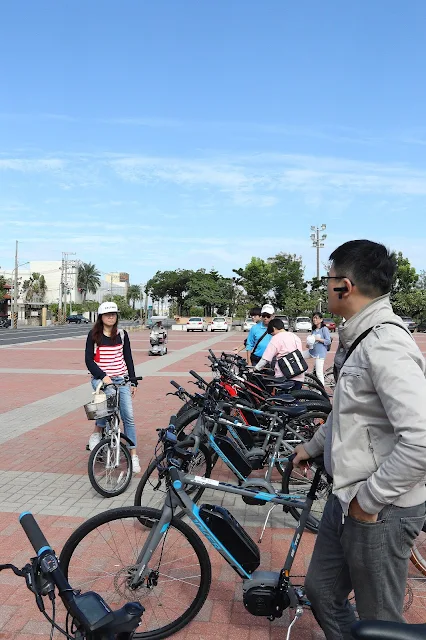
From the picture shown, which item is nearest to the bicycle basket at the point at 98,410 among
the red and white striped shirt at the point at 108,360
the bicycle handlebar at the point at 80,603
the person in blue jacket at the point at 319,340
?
the red and white striped shirt at the point at 108,360

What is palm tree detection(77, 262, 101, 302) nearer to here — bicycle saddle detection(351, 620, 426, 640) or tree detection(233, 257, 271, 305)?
tree detection(233, 257, 271, 305)

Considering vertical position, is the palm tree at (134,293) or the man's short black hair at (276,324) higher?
the palm tree at (134,293)

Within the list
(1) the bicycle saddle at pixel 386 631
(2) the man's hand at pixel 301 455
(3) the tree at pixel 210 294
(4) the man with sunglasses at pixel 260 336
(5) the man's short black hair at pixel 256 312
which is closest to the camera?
(1) the bicycle saddle at pixel 386 631

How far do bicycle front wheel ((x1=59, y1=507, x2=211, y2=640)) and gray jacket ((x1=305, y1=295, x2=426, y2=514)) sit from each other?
112 cm

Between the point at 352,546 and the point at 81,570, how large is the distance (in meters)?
1.61

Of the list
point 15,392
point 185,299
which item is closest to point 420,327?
point 185,299

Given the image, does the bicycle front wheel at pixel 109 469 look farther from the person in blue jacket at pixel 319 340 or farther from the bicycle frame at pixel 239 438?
the person in blue jacket at pixel 319 340

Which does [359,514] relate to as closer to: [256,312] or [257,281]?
[256,312]

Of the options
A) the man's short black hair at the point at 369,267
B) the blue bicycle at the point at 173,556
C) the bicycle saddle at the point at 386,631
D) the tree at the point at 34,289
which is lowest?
Result: the blue bicycle at the point at 173,556

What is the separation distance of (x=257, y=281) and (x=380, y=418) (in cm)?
5651

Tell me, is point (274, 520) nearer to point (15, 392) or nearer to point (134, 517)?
point (134, 517)

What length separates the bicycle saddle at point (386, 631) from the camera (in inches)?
49.5

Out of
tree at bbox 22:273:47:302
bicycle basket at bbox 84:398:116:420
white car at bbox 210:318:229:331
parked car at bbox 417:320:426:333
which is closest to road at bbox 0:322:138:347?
white car at bbox 210:318:229:331

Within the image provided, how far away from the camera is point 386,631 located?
126 cm
